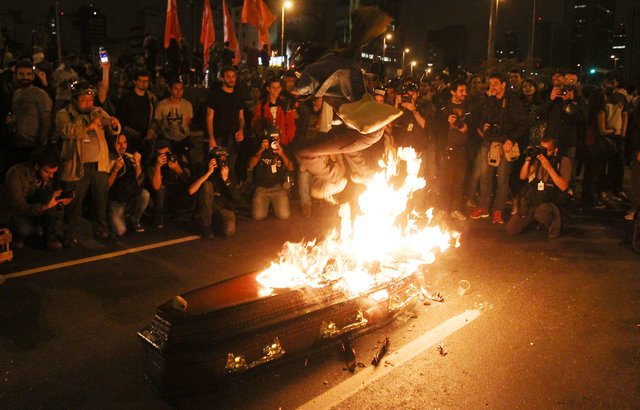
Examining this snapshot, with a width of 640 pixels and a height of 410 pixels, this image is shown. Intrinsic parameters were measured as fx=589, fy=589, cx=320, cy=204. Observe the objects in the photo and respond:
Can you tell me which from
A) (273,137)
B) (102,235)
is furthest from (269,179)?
(102,235)

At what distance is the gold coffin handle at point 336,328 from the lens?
14.8ft

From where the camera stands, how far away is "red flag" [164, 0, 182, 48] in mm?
16516

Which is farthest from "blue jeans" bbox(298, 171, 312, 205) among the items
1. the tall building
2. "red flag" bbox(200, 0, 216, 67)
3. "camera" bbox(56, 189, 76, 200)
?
the tall building

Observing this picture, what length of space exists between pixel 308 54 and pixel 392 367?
2.72 metres

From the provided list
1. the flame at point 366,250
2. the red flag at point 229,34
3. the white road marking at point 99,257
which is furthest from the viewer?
the red flag at point 229,34

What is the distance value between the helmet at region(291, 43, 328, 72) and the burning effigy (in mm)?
1612

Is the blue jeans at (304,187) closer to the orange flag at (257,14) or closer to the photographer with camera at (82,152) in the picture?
the photographer with camera at (82,152)

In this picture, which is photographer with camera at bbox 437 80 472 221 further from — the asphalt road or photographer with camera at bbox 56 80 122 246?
photographer with camera at bbox 56 80 122 246

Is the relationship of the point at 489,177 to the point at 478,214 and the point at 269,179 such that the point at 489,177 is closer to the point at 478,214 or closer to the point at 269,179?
the point at 478,214

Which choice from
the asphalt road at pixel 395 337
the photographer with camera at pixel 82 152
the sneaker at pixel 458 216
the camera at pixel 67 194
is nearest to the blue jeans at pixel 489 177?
the sneaker at pixel 458 216

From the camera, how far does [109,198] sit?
838cm

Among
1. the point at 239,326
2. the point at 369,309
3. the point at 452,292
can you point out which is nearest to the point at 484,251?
the point at 452,292

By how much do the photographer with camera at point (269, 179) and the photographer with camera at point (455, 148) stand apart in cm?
272

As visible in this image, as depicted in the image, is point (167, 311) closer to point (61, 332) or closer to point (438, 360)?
point (61, 332)
